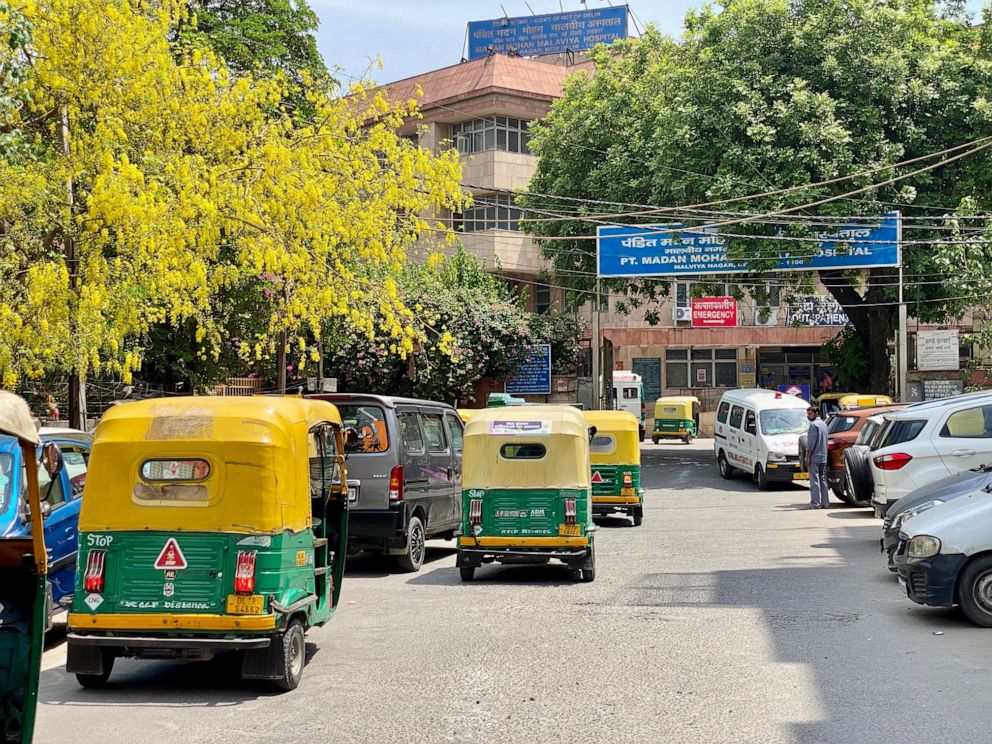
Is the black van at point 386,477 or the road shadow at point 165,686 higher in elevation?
the black van at point 386,477

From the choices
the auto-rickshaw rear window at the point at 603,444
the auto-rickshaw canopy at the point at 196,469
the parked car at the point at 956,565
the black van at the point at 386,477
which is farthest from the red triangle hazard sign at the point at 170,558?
the auto-rickshaw rear window at the point at 603,444

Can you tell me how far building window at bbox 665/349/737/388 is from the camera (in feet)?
196

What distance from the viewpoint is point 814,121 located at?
97.8 feet

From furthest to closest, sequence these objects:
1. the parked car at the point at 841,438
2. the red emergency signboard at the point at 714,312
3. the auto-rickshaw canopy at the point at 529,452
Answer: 1. the red emergency signboard at the point at 714,312
2. the parked car at the point at 841,438
3. the auto-rickshaw canopy at the point at 529,452

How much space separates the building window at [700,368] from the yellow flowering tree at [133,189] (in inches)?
1712

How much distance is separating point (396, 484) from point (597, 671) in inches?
237

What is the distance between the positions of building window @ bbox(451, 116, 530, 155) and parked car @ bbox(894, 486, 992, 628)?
4208cm

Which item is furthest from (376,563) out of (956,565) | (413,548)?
(956,565)

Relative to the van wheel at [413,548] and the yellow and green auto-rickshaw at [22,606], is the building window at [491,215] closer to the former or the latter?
the van wheel at [413,548]

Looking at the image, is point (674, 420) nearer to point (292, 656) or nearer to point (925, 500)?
point (925, 500)

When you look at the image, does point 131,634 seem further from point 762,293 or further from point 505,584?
point 762,293

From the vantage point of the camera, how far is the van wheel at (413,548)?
14742mm

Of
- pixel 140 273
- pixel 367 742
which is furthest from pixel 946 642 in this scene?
pixel 140 273

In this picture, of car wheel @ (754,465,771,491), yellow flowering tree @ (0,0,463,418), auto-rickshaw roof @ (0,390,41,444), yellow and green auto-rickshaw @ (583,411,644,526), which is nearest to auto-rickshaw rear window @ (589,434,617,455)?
yellow and green auto-rickshaw @ (583,411,644,526)
